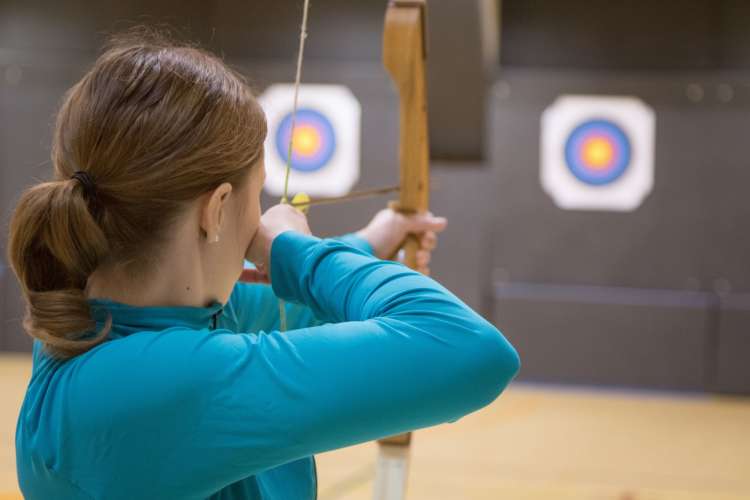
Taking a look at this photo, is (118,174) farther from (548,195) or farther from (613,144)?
(613,144)

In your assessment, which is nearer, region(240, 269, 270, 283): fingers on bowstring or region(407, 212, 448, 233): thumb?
region(240, 269, 270, 283): fingers on bowstring

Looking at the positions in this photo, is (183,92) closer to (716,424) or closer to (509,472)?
(509,472)

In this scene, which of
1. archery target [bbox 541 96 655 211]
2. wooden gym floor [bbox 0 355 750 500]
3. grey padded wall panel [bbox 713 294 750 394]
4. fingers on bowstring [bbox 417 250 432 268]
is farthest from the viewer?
archery target [bbox 541 96 655 211]

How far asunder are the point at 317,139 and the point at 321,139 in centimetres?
2

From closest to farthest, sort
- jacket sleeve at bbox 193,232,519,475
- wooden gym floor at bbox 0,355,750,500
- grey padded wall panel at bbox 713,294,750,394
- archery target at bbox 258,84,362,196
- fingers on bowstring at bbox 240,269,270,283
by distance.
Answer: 1. jacket sleeve at bbox 193,232,519,475
2. fingers on bowstring at bbox 240,269,270,283
3. wooden gym floor at bbox 0,355,750,500
4. grey padded wall panel at bbox 713,294,750,394
5. archery target at bbox 258,84,362,196

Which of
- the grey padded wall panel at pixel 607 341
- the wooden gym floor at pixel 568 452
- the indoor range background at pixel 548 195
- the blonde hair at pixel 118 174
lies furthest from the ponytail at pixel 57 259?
the grey padded wall panel at pixel 607 341

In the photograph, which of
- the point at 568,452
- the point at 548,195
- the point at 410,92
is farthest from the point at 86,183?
the point at 548,195

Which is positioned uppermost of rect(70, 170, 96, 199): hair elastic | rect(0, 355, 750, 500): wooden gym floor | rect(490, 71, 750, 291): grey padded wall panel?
rect(70, 170, 96, 199): hair elastic

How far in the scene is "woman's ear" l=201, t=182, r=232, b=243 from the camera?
590mm

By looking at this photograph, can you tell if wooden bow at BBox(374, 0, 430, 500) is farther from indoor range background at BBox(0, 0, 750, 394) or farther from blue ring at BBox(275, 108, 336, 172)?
blue ring at BBox(275, 108, 336, 172)

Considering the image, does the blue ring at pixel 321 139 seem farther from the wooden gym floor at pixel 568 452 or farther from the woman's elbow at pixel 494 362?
the woman's elbow at pixel 494 362

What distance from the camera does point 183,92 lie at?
0.56 m

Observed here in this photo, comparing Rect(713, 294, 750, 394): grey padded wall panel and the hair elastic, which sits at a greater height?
the hair elastic

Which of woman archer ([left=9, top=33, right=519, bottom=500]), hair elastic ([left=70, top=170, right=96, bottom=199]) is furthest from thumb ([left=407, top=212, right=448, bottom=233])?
hair elastic ([left=70, top=170, right=96, bottom=199])
